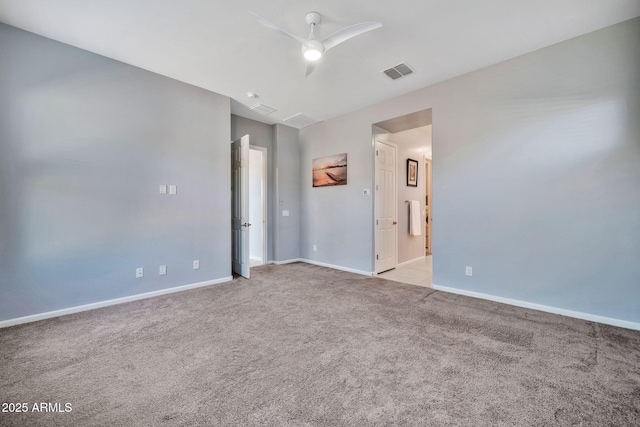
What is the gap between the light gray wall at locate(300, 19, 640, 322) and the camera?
2506 millimetres

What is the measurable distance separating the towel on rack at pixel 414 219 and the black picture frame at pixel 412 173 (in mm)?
425

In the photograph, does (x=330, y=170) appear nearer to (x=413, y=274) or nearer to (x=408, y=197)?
(x=408, y=197)

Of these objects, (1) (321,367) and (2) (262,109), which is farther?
(2) (262,109)

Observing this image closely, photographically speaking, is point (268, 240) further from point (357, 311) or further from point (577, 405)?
point (577, 405)

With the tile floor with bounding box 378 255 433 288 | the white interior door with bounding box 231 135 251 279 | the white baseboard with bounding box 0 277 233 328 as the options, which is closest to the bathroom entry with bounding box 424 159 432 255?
the tile floor with bounding box 378 255 433 288

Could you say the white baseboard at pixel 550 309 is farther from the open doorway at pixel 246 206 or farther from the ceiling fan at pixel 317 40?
the ceiling fan at pixel 317 40

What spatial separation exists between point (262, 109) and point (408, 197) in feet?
11.4

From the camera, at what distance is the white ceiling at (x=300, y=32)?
227 cm

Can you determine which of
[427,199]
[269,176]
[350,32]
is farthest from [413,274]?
[350,32]

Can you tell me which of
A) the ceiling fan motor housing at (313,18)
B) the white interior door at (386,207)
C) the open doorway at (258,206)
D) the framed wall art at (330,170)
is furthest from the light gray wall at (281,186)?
the ceiling fan motor housing at (313,18)

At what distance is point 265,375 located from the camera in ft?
5.86

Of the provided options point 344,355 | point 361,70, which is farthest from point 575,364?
point 361,70

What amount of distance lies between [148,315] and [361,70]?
3878 millimetres

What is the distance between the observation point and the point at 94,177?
2986 millimetres
